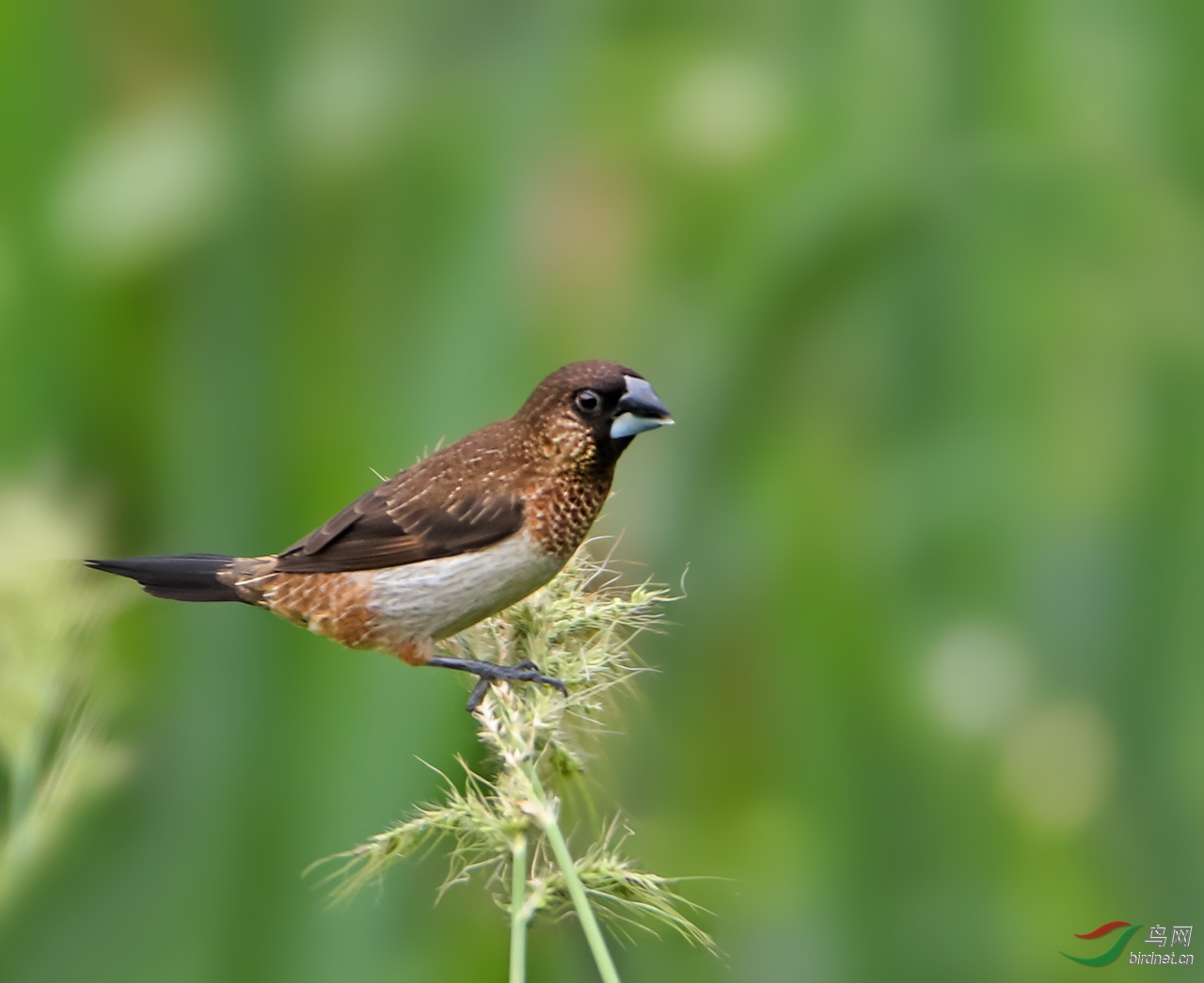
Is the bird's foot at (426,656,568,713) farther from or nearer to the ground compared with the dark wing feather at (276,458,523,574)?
nearer to the ground

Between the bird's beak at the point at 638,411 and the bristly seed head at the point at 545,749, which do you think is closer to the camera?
the bristly seed head at the point at 545,749

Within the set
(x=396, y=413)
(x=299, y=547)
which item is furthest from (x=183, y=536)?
(x=396, y=413)

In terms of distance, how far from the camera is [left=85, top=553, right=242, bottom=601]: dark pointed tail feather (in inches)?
49.3

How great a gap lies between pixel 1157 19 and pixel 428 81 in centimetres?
114

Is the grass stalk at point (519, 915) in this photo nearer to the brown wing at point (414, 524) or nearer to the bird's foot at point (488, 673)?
the bird's foot at point (488, 673)

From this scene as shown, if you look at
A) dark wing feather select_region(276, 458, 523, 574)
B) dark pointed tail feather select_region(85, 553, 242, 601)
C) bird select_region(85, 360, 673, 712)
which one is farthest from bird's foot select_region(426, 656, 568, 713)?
dark pointed tail feather select_region(85, 553, 242, 601)

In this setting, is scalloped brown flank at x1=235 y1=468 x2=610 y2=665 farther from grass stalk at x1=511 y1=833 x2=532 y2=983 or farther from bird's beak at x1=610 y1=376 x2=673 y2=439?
grass stalk at x1=511 y1=833 x2=532 y2=983

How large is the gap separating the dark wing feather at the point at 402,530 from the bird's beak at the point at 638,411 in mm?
137

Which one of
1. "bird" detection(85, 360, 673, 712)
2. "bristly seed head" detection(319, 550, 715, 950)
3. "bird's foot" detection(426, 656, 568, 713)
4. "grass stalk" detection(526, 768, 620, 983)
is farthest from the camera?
"bird" detection(85, 360, 673, 712)

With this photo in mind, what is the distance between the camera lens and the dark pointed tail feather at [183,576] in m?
1.25

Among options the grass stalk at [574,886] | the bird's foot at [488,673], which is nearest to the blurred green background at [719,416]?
the bird's foot at [488,673]

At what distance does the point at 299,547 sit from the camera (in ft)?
4.43

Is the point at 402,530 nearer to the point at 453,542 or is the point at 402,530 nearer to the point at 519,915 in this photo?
the point at 453,542

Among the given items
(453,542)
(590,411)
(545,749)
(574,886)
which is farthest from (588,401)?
(574,886)
